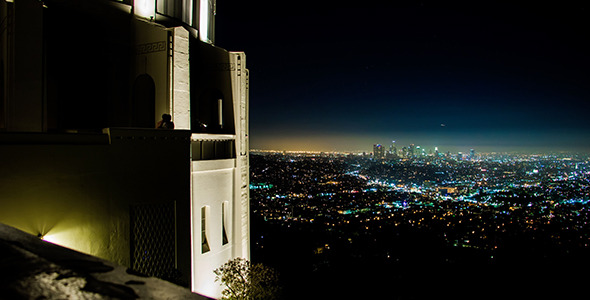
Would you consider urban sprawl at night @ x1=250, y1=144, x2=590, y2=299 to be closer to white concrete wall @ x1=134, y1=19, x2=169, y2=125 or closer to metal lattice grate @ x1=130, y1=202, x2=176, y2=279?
metal lattice grate @ x1=130, y1=202, x2=176, y2=279

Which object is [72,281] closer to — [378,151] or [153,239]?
[153,239]

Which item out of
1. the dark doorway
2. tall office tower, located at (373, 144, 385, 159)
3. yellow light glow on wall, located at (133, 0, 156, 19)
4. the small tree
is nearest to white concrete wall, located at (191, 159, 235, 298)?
the small tree

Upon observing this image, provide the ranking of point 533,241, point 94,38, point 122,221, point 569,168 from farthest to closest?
1. point 569,168
2. point 533,241
3. point 94,38
4. point 122,221

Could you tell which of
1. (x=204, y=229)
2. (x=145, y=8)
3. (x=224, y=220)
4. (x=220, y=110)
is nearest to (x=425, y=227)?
(x=224, y=220)

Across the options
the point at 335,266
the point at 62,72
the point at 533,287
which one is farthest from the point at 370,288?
the point at 62,72

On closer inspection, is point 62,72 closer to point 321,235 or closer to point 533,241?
point 321,235
